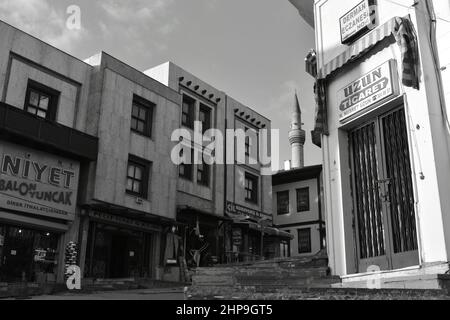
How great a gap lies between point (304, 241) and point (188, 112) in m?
13.8

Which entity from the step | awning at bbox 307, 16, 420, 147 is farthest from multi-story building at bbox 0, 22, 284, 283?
the step

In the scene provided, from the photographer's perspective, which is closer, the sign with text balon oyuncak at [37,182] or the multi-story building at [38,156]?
the sign with text balon oyuncak at [37,182]

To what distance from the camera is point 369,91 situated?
9109 millimetres

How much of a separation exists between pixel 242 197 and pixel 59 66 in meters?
13.6

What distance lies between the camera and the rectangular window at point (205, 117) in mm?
27719

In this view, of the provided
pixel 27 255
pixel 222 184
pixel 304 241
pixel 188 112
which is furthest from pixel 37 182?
pixel 304 241

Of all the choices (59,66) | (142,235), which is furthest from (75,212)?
(59,66)

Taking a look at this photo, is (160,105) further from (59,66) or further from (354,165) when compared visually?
(354,165)

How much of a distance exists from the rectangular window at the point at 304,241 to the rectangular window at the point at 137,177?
52.5ft

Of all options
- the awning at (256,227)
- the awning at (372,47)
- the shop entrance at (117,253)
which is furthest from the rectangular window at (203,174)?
the awning at (372,47)

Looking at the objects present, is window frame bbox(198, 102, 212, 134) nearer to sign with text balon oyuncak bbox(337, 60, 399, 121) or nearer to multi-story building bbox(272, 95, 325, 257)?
multi-story building bbox(272, 95, 325, 257)

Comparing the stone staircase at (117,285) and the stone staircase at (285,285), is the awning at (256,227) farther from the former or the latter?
the stone staircase at (285,285)

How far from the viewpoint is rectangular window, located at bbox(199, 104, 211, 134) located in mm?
27719

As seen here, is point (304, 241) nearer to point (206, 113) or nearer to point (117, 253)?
point (206, 113)
